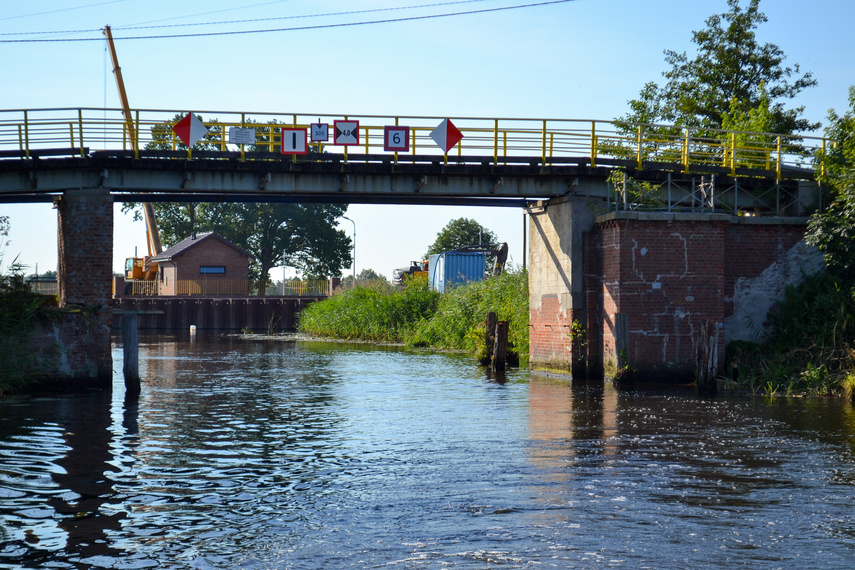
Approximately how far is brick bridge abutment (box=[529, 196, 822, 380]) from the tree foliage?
5853cm

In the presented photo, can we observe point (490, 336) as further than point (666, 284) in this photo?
Yes

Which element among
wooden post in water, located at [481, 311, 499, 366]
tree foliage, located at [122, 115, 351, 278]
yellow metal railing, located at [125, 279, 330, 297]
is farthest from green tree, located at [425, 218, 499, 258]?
wooden post in water, located at [481, 311, 499, 366]

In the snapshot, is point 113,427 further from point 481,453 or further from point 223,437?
point 481,453

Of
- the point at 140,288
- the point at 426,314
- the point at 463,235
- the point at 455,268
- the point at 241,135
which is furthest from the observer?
the point at 463,235

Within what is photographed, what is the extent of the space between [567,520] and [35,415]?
37.6ft

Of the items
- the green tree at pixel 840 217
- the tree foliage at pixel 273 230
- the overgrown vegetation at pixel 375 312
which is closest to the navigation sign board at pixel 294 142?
the green tree at pixel 840 217

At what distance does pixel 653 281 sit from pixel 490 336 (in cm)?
694

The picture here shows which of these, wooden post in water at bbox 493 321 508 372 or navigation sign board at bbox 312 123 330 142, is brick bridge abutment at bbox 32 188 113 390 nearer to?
navigation sign board at bbox 312 123 330 142

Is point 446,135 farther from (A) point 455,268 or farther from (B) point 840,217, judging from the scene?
(A) point 455,268

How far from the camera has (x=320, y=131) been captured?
77.0ft

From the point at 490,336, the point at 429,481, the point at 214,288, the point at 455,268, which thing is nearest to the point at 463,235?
the point at 214,288

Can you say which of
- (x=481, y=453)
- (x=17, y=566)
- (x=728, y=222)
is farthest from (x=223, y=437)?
(x=728, y=222)

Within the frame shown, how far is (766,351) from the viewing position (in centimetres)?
2164

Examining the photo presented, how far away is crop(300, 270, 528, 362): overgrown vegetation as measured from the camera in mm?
29094
